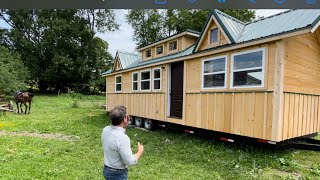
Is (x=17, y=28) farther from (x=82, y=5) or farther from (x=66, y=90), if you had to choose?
(x=82, y=5)

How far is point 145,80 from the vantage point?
485 inches

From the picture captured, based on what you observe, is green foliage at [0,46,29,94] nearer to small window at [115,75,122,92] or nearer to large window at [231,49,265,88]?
small window at [115,75,122,92]

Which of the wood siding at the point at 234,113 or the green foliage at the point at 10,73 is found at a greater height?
the green foliage at the point at 10,73

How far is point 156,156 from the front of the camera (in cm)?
710

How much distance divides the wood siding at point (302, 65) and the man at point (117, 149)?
5.14 m

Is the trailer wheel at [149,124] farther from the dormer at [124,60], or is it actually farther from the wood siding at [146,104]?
the dormer at [124,60]

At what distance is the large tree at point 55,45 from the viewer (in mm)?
34500

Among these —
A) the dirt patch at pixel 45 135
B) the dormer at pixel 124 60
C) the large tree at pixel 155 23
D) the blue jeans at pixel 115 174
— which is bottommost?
the dirt patch at pixel 45 135

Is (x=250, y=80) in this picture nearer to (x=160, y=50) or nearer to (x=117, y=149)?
(x=117, y=149)

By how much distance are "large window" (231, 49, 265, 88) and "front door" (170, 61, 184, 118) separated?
2947 millimetres

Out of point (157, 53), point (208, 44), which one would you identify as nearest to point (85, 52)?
point (157, 53)

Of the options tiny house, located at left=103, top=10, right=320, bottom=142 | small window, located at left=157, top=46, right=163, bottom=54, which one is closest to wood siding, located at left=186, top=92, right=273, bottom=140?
tiny house, located at left=103, top=10, right=320, bottom=142

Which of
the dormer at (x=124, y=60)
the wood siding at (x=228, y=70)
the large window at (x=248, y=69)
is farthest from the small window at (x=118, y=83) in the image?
the large window at (x=248, y=69)

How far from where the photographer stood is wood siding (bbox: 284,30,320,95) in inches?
264
